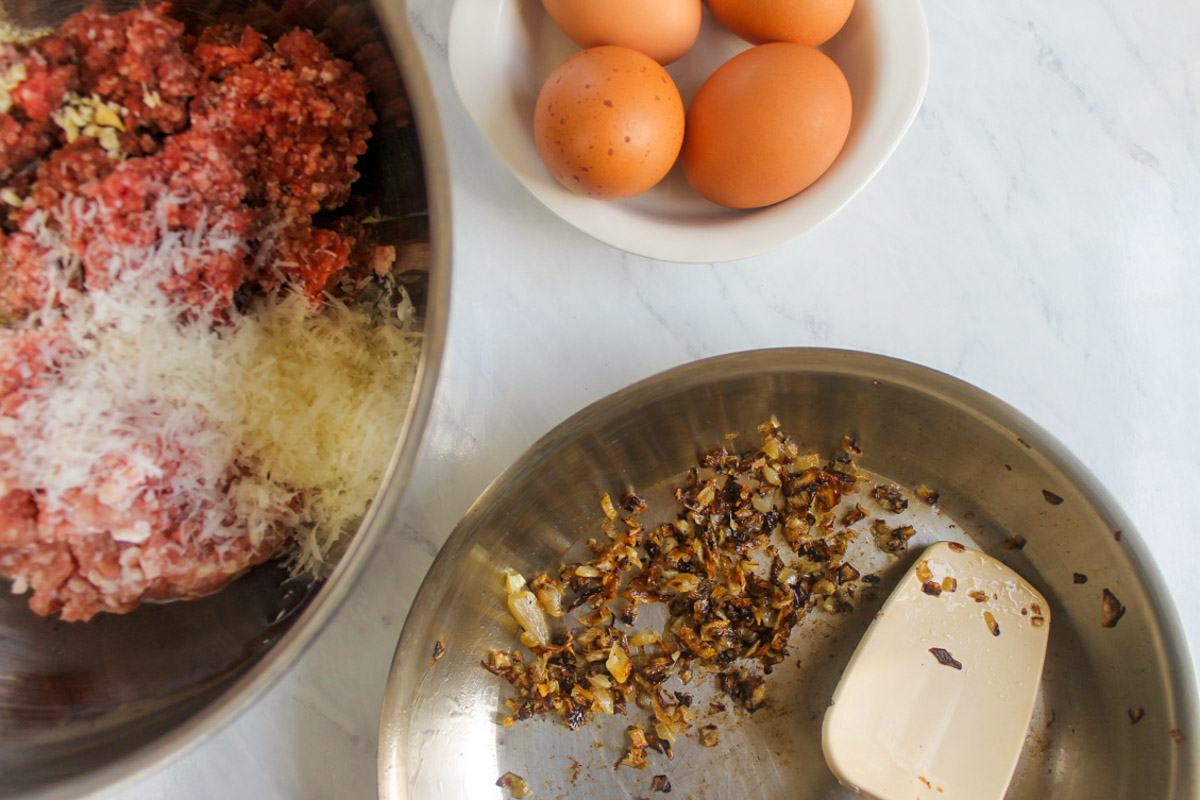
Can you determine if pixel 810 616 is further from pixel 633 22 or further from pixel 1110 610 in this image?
pixel 633 22

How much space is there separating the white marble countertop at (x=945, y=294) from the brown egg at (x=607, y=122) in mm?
180

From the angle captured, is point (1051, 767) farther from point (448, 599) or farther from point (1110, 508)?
point (448, 599)

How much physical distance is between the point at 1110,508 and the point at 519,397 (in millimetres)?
747

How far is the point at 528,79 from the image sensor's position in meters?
0.88

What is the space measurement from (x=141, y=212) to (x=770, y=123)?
2.25 feet

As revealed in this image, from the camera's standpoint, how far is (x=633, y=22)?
80 centimetres

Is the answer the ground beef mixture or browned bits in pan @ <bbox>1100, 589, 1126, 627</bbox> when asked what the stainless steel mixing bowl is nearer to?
browned bits in pan @ <bbox>1100, 589, 1126, 627</bbox>

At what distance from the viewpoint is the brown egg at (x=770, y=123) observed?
A: 0.79m

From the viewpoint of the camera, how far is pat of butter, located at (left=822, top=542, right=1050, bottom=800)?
0.91 meters

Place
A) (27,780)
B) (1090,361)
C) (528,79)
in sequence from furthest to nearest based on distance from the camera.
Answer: (1090,361), (528,79), (27,780)

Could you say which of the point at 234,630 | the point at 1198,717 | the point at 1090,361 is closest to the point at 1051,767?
the point at 1198,717

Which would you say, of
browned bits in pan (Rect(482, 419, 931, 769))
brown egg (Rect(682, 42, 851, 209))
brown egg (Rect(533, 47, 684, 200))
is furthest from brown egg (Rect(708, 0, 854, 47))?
browned bits in pan (Rect(482, 419, 931, 769))

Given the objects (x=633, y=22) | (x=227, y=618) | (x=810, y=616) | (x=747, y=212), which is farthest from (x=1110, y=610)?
(x=227, y=618)

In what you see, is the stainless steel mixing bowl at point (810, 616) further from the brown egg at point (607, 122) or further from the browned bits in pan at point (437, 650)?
the brown egg at point (607, 122)
